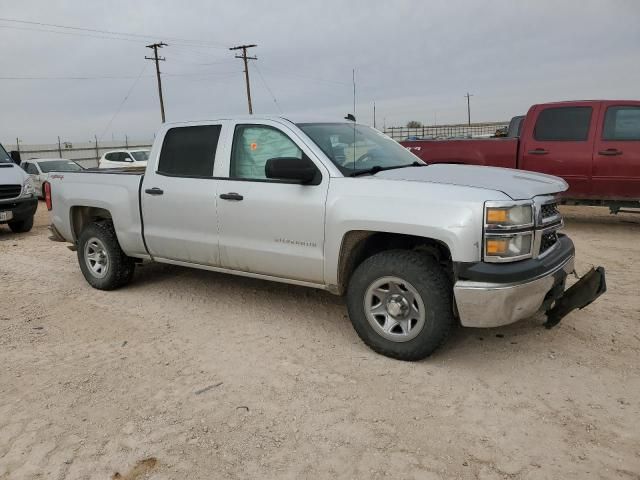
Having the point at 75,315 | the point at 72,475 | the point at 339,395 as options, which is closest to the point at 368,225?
the point at 339,395

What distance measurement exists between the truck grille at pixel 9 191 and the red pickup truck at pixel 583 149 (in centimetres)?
835

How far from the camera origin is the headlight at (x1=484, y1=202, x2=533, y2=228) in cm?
331

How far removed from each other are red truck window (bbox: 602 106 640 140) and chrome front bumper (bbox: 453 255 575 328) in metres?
5.65

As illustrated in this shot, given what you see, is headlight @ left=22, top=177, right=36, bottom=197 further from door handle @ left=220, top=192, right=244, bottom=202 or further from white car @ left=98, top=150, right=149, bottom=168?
white car @ left=98, top=150, right=149, bottom=168

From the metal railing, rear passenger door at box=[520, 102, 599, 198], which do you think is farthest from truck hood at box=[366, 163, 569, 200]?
the metal railing

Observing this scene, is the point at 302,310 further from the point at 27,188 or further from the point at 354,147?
the point at 27,188

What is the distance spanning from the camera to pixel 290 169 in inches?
151

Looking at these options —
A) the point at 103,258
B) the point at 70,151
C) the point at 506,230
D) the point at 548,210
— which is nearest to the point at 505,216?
the point at 506,230

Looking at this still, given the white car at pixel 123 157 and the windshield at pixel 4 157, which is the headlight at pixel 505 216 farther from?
the white car at pixel 123 157

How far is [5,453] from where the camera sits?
2861mm

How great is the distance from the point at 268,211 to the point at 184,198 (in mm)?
998

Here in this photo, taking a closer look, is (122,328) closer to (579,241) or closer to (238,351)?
(238,351)

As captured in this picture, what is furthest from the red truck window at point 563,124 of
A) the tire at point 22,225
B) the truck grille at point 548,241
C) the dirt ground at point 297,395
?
the tire at point 22,225

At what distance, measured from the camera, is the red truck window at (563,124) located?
26.9ft
